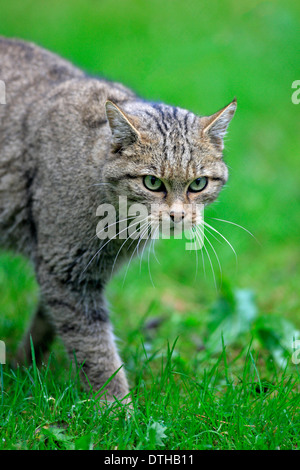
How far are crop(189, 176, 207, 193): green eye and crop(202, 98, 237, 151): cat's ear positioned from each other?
24 centimetres

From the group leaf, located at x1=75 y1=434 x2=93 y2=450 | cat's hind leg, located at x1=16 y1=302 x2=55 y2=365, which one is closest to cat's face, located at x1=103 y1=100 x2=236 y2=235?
leaf, located at x1=75 y1=434 x2=93 y2=450

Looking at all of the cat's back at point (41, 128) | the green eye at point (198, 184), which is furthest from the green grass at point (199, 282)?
the green eye at point (198, 184)

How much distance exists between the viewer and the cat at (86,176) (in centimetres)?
319

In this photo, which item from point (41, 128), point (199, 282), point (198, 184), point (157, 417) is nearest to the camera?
point (157, 417)

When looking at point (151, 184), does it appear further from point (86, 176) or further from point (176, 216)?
point (86, 176)

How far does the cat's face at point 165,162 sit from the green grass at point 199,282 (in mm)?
762

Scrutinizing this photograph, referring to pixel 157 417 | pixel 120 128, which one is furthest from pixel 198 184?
pixel 157 417

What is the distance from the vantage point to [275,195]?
6.59 meters

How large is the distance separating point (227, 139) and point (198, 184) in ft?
3.62

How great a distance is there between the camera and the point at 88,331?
3.51 metres

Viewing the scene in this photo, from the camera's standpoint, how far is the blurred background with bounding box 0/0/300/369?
4.63 meters

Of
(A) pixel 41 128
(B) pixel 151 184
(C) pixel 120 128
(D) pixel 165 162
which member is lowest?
(B) pixel 151 184

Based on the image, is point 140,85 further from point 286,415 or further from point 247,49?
point 286,415

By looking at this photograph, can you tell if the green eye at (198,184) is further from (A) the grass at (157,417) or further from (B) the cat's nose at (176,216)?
(A) the grass at (157,417)
